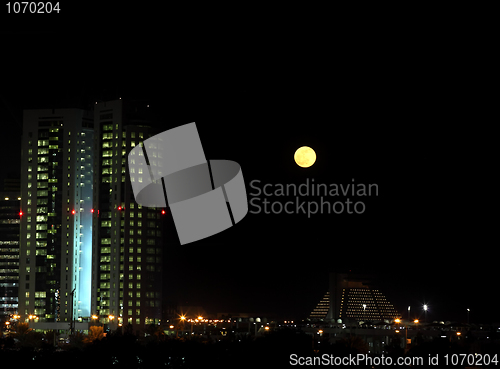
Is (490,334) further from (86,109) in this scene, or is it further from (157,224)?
(86,109)

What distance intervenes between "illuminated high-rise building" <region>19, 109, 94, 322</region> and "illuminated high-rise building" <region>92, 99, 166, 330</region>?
5.13m

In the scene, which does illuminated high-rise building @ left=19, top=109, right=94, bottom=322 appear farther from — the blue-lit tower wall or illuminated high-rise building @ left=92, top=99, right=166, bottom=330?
illuminated high-rise building @ left=92, top=99, right=166, bottom=330

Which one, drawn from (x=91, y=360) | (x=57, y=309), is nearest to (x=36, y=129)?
(x=57, y=309)

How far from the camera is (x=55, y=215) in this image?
153 metres

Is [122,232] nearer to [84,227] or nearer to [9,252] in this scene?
[84,227]

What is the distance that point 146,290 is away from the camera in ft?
476

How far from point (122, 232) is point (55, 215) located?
47.9ft

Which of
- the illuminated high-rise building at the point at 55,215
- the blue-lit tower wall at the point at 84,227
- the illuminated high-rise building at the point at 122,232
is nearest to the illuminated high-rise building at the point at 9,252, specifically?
the illuminated high-rise building at the point at 55,215

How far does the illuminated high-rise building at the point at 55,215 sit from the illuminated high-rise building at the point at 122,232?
513cm

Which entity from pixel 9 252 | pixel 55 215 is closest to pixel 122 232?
pixel 55 215

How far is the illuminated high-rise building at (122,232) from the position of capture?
144375 mm

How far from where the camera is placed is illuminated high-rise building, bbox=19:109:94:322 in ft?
493

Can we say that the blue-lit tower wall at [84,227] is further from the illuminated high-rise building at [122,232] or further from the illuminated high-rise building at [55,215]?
the illuminated high-rise building at [122,232]

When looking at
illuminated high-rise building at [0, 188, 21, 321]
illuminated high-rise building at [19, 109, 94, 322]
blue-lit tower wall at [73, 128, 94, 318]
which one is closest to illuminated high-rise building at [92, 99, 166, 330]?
blue-lit tower wall at [73, 128, 94, 318]
